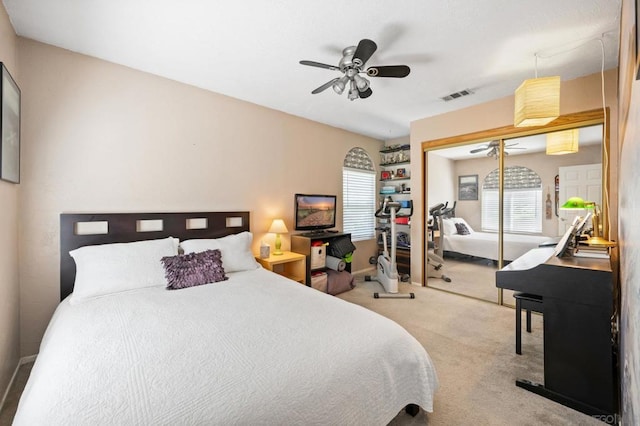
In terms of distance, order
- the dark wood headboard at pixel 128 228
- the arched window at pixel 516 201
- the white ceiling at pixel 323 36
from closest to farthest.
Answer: the white ceiling at pixel 323 36 < the dark wood headboard at pixel 128 228 < the arched window at pixel 516 201

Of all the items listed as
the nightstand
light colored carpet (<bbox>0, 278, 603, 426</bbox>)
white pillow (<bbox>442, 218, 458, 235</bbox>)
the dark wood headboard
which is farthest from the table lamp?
white pillow (<bbox>442, 218, 458, 235</bbox>)

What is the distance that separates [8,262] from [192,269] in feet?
3.97

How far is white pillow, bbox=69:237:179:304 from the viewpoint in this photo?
2.11 metres

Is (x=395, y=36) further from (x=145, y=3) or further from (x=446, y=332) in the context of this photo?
(x=446, y=332)

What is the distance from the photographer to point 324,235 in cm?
417

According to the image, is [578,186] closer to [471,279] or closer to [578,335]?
[471,279]

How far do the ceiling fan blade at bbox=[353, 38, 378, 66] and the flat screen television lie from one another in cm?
233

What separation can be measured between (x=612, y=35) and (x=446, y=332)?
9.70ft

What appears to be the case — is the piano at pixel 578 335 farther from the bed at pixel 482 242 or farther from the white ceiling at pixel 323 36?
the white ceiling at pixel 323 36

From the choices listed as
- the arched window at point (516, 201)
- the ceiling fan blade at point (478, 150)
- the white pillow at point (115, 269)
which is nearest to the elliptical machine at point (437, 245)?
the arched window at point (516, 201)

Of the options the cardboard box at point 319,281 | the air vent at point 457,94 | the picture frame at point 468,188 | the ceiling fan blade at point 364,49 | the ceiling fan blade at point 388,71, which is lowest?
the cardboard box at point 319,281

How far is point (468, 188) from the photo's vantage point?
3.86 m

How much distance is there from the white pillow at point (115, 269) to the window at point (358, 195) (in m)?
3.22

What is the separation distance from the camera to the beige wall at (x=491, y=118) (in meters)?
2.77
